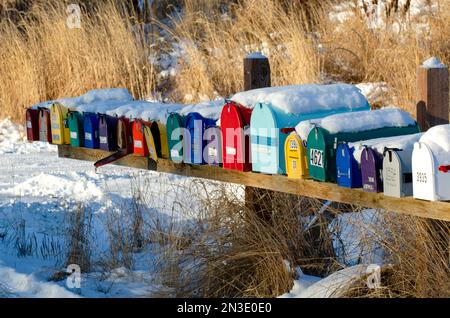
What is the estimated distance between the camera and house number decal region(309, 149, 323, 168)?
10.2ft

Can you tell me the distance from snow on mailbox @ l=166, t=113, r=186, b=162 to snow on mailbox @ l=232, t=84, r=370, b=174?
26 cm

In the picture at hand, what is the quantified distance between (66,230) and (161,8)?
306 inches

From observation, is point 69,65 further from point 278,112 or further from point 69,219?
point 278,112

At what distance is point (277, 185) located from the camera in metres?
3.36

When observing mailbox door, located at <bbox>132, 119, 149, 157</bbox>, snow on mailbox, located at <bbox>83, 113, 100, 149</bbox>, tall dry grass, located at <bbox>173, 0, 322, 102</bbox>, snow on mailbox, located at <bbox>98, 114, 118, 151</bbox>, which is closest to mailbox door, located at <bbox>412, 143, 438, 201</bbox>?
mailbox door, located at <bbox>132, 119, 149, 157</bbox>

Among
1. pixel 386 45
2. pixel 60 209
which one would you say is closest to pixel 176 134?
pixel 60 209

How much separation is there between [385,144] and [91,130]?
1645 mm

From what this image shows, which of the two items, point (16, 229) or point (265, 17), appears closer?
point (16, 229)

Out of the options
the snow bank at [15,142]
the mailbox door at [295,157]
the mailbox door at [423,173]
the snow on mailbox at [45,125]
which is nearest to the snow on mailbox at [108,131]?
the snow on mailbox at [45,125]

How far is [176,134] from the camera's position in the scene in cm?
367

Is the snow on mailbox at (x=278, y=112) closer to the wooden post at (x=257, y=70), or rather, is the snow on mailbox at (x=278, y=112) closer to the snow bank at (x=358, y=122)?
the snow bank at (x=358, y=122)

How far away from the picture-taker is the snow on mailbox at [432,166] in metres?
2.73
